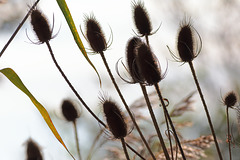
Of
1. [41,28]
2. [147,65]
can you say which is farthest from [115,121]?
[41,28]

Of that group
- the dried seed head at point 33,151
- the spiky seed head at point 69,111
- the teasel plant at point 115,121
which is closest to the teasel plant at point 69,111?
the spiky seed head at point 69,111

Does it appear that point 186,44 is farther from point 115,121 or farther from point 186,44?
point 115,121

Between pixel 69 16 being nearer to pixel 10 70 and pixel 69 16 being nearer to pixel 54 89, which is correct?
pixel 10 70

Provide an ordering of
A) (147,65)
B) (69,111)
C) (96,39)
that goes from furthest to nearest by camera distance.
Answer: (69,111) < (96,39) < (147,65)

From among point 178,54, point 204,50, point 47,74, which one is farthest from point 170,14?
point 178,54

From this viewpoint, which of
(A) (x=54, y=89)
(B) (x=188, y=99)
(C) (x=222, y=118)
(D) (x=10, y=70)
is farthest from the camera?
(C) (x=222, y=118)

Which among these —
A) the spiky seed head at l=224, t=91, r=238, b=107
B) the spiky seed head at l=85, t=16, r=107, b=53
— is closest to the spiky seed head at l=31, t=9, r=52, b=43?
the spiky seed head at l=85, t=16, r=107, b=53
